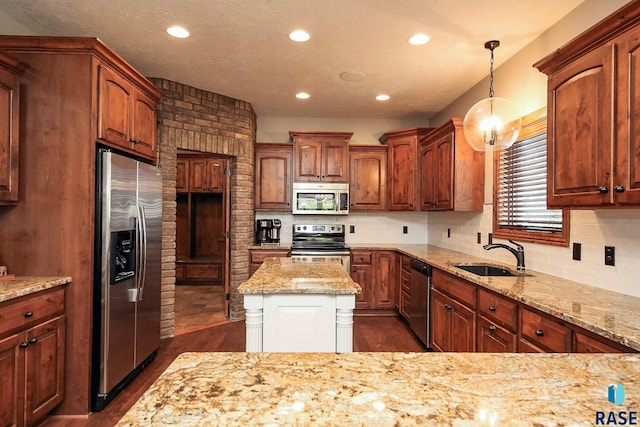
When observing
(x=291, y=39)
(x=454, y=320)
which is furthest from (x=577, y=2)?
(x=454, y=320)

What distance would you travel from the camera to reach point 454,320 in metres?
2.82

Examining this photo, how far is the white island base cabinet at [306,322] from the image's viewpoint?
198cm

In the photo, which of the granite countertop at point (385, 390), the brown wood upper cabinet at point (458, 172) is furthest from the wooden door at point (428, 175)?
the granite countertop at point (385, 390)

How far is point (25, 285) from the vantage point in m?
2.00

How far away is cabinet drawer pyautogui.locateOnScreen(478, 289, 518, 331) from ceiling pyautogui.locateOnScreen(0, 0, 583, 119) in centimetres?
189

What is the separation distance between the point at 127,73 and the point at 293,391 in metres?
2.69

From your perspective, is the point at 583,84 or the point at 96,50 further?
the point at 96,50

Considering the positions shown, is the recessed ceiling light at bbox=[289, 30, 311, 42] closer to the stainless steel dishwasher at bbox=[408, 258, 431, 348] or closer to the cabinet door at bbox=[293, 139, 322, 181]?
the cabinet door at bbox=[293, 139, 322, 181]

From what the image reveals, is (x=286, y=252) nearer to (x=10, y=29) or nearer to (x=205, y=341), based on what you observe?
(x=205, y=341)

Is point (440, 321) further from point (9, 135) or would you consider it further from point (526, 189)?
point (9, 135)

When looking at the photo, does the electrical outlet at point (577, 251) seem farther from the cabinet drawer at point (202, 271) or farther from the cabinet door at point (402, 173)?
the cabinet drawer at point (202, 271)

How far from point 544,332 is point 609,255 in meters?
0.80

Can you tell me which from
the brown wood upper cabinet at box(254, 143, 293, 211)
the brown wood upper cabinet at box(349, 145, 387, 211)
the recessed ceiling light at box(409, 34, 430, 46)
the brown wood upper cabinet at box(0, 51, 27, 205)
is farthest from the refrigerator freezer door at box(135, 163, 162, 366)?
the brown wood upper cabinet at box(349, 145, 387, 211)

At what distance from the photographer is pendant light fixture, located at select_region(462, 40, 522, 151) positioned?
2592 millimetres
